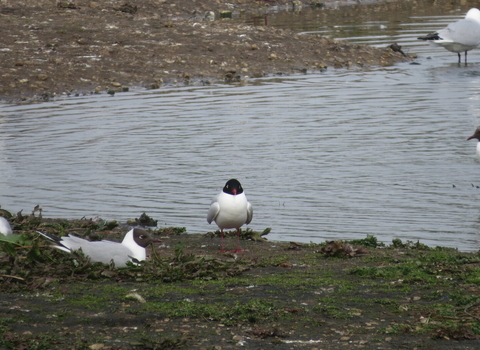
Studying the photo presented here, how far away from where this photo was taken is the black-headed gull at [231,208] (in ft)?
27.4

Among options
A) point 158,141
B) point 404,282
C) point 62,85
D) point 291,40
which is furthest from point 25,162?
point 291,40

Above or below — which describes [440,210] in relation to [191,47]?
below

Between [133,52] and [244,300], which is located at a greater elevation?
[133,52]

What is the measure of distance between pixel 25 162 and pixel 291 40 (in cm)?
1285

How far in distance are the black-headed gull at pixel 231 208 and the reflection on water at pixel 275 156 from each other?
1.01 meters

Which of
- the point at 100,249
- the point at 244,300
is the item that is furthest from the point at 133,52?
the point at 244,300

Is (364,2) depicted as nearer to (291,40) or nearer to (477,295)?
(291,40)

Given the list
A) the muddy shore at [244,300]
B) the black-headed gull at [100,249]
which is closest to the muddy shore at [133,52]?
the black-headed gull at [100,249]

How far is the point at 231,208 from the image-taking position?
833 cm

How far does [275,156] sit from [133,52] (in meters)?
10.0

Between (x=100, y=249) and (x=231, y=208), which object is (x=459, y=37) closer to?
(x=231, y=208)

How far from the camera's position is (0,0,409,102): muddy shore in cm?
2034

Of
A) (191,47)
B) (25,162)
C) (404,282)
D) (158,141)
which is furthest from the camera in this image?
(191,47)

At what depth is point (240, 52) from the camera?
2300 cm
